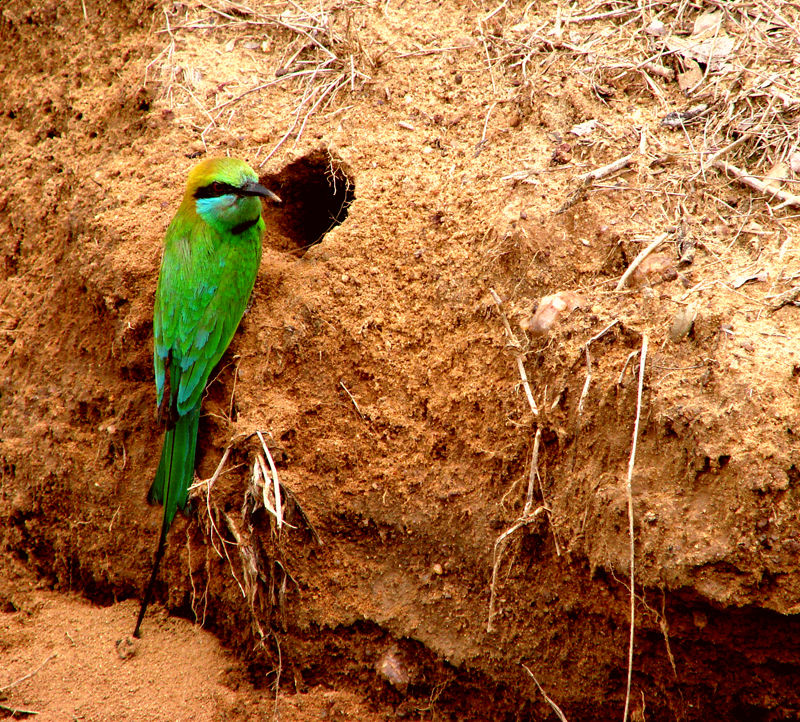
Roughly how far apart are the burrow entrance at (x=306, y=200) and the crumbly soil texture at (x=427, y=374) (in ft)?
0.06

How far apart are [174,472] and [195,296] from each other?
2.26ft

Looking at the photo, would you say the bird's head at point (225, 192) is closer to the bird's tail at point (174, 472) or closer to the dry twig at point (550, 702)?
the bird's tail at point (174, 472)

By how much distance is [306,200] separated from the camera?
10.9ft

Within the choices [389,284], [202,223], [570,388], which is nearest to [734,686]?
[570,388]

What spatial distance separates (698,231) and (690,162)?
1.15ft

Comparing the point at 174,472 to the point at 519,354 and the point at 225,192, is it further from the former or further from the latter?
the point at 519,354

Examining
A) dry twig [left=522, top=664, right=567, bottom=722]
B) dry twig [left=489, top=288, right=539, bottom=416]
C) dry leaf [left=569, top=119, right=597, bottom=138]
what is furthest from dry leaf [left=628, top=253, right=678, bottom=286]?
dry twig [left=522, top=664, right=567, bottom=722]

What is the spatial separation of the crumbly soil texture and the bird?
0.09 metres

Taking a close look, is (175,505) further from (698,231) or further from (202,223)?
(698,231)

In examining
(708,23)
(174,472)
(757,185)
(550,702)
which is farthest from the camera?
(708,23)

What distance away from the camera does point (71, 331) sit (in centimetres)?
319

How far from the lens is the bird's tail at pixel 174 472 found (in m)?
2.73

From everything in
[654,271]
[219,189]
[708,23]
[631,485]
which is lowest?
[631,485]

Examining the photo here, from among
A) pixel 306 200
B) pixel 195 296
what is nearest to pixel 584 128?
pixel 306 200
